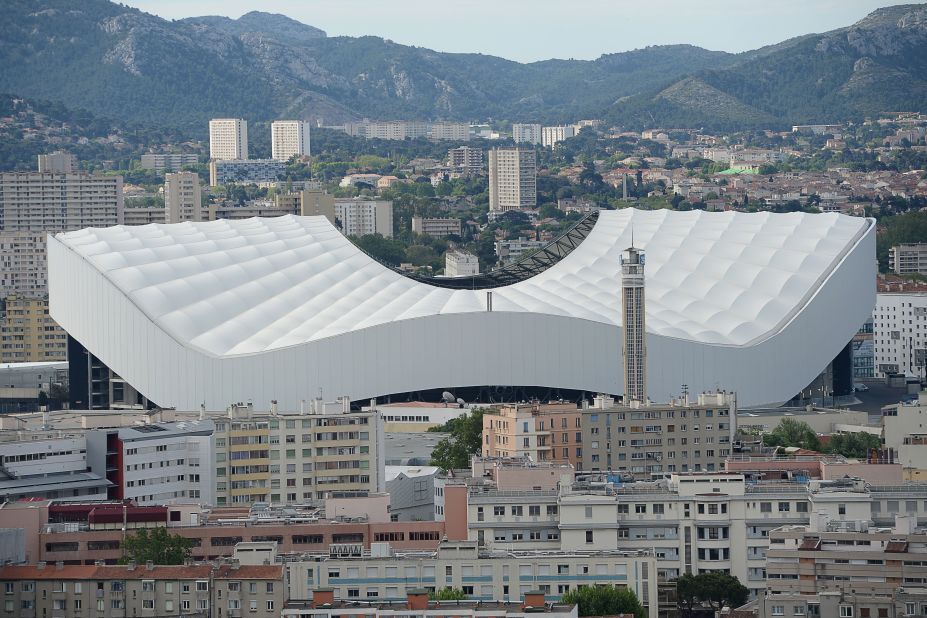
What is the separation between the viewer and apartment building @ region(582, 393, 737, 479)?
1941 inches

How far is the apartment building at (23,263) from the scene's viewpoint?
366ft

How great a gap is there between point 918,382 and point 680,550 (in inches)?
1732

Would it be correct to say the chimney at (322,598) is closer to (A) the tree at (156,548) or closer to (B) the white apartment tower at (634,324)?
(A) the tree at (156,548)

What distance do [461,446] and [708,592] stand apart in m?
16.9

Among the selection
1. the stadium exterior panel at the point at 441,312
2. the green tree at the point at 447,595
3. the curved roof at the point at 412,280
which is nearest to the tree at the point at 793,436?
the stadium exterior panel at the point at 441,312

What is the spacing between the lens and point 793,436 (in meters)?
58.2

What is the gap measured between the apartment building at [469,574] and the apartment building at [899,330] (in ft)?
192

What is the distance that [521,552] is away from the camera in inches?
1437

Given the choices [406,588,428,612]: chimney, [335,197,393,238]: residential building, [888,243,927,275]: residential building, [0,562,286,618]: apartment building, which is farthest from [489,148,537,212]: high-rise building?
[406,588,428,612]: chimney

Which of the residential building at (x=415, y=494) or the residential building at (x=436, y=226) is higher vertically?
the residential building at (x=436, y=226)

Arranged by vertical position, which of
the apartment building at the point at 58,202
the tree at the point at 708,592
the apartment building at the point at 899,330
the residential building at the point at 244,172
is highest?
the residential building at the point at 244,172

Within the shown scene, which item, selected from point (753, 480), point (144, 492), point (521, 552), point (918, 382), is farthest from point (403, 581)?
point (918, 382)

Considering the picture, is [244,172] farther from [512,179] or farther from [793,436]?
[793,436]

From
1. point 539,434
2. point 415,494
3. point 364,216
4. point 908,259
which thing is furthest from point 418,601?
point 364,216
